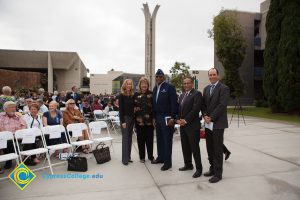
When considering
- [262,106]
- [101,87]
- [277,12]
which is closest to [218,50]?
[277,12]

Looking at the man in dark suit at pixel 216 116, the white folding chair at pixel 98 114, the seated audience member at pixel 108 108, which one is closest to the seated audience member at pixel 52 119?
the man in dark suit at pixel 216 116

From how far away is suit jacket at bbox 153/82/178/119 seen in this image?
4770 millimetres

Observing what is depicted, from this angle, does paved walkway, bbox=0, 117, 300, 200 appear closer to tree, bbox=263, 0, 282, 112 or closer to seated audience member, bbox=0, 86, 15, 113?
seated audience member, bbox=0, 86, 15, 113

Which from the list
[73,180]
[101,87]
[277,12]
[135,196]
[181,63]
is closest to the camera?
[135,196]

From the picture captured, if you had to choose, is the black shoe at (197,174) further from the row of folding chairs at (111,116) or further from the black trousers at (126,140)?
the row of folding chairs at (111,116)

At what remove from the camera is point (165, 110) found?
15.8ft

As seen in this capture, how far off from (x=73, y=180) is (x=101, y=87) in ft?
124

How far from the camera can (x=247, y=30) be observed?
26453mm

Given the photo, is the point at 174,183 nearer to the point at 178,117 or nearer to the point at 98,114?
the point at 178,117

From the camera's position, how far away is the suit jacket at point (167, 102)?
477cm

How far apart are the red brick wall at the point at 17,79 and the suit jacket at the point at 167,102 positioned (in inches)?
872

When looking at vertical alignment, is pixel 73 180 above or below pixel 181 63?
below

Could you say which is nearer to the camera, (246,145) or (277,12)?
(246,145)

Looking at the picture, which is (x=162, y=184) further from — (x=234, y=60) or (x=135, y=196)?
(x=234, y=60)
